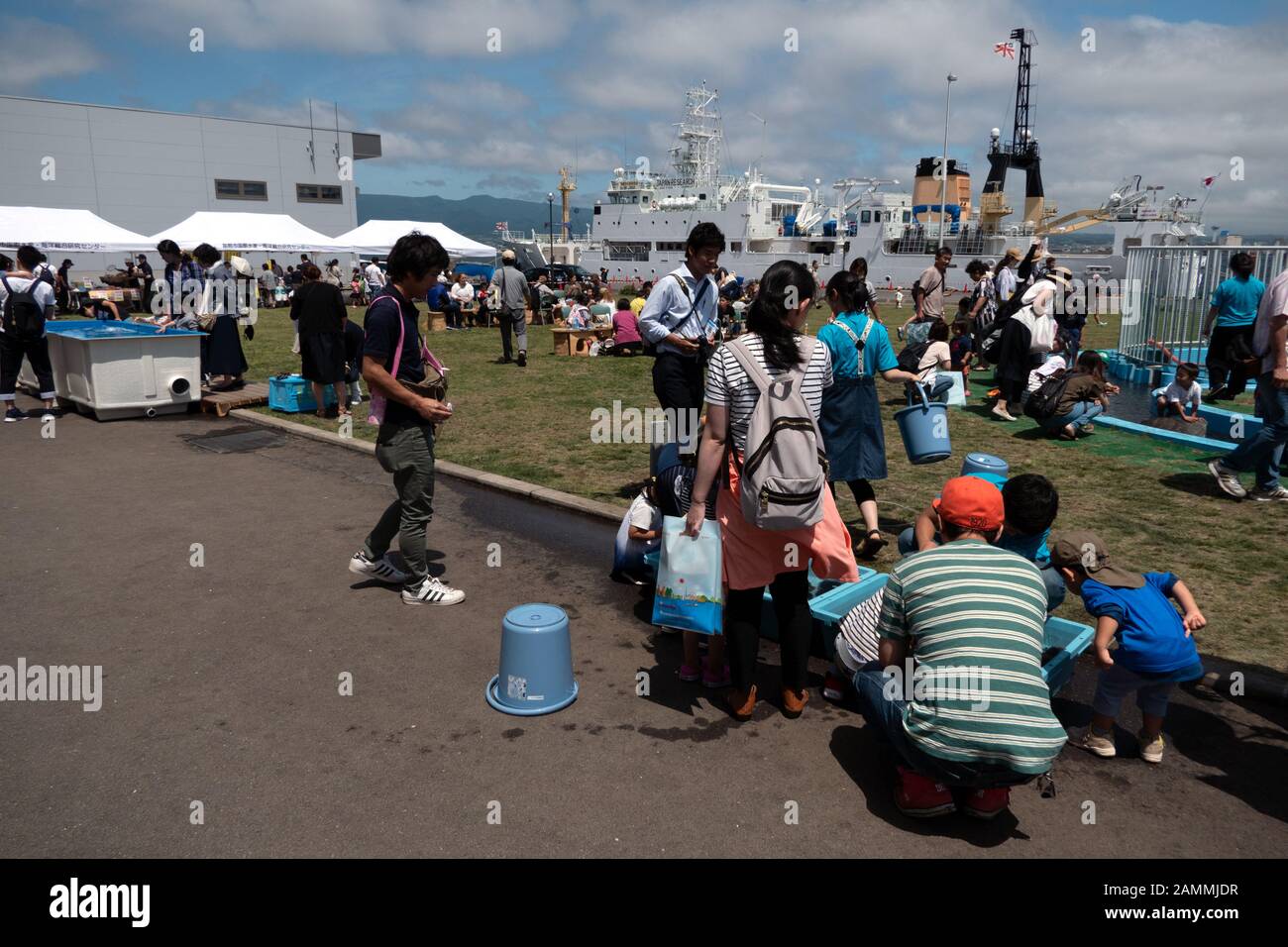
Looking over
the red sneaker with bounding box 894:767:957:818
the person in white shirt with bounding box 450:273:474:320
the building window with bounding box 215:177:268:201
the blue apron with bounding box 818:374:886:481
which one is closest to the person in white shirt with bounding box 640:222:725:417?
the blue apron with bounding box 818:374:886:481

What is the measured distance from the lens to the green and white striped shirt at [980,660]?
2791 mm

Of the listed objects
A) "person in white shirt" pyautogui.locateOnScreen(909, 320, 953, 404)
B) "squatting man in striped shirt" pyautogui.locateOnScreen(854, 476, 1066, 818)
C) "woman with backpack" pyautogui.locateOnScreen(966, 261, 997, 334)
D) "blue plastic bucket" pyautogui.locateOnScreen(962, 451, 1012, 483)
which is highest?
"woman with backpack" pyautogui.locateOnScreen(966, 261, 997, 334)

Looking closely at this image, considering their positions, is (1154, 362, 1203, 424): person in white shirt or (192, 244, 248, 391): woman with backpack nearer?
(1154, 362, 1203, 424): person in white shirt

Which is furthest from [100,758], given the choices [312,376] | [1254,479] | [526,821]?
[1254,479]

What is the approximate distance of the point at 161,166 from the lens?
1714 inches

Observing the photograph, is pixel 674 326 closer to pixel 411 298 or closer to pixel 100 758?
pixel 411 298

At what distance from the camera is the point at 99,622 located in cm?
470

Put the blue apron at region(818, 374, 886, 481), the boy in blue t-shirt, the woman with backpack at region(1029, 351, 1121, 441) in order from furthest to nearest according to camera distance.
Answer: the woman with backpack at region(1029, 351, 1121, 441)
the blue apron at region(818, 374, 886, 481)
the boy in blue t-shirt

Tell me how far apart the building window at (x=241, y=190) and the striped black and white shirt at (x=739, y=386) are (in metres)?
Result: 51.2

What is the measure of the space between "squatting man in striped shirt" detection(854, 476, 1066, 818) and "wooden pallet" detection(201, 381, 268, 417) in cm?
1021

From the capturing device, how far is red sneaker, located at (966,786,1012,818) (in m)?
3.03

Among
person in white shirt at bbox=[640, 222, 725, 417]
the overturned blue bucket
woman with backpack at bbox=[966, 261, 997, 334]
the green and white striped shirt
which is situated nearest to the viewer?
the green and white striped shirt

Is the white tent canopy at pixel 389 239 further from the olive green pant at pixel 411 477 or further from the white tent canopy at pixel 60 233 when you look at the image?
the olive green pant at pixel 411 477

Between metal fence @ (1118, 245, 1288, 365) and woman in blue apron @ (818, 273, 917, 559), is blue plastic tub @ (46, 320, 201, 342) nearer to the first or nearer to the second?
woman in blue apron @ (818, 273, 917, 559)
